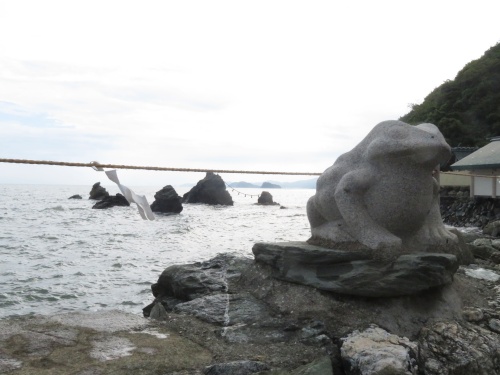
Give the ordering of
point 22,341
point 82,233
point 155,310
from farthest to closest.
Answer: point 82,233, point 155,310, point 22,341

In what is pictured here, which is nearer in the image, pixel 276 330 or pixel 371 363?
pixel 371 363

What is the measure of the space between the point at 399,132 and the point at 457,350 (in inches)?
81.2

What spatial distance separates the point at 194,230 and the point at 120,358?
27612 millimetres

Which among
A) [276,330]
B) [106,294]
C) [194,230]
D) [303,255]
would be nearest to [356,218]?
[303,255]

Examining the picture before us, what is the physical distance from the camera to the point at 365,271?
16.1ft

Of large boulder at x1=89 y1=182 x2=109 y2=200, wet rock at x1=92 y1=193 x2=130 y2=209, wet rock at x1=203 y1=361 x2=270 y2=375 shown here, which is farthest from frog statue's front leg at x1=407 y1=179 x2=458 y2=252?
large boulder at x1=89 y1=182 x2=109 y2=200

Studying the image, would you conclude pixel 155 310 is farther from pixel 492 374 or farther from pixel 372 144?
pixel 492 374

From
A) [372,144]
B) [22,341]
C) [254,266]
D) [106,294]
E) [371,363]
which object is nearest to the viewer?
[371,363]

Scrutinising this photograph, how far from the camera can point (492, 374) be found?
4.10m

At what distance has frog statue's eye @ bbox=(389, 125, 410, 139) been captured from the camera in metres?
4.97

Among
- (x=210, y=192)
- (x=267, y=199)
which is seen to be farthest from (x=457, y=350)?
(x=267, y=199)

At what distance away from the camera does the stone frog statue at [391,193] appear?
194 inches

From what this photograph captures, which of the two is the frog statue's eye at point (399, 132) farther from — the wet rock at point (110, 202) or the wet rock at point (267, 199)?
the wet rock at point (267, 199)

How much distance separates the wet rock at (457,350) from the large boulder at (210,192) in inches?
2272
